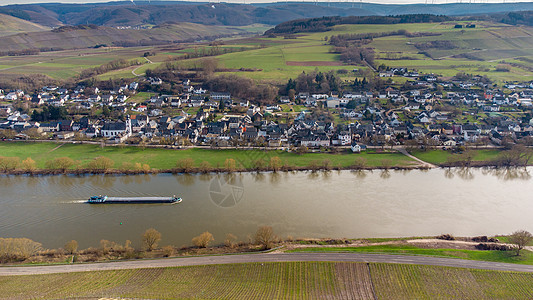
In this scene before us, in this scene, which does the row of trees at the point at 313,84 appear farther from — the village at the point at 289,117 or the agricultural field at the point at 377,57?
the agricultural field at the point at 377,57

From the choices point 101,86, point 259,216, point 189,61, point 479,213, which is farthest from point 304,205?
point 189,61

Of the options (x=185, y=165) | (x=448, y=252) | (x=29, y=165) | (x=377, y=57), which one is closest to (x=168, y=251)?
(x=185, y=165)

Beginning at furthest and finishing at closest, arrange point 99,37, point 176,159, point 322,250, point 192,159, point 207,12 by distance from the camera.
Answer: point 207,12, point 99,37, point 176,159, point 192,159, point 322,250

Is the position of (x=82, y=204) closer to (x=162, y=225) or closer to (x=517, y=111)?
(x=162, y=225)

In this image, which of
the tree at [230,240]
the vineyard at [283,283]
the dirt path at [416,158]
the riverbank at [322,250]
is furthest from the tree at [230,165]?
the dirt path at [416,158]

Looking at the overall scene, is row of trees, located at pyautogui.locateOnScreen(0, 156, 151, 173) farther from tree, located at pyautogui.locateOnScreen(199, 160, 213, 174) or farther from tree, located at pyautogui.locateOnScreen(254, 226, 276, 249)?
tree, located at pyautogui.locateOnScreen(254, 226, 276, 249)

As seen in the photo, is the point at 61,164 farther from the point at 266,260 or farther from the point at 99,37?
the point at 99,37
